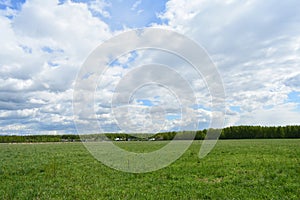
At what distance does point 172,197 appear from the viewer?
36.7ft

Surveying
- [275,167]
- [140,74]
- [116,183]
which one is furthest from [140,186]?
[140,74]

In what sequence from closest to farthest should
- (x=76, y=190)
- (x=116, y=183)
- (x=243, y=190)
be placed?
(x=243, y=190), (x=76, y=190), (x=116, y=183)

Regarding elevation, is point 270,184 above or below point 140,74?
below

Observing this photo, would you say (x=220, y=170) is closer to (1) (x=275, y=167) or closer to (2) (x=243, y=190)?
(1) (x=275, y=167)

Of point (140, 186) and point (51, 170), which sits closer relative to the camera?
point (140, 186)

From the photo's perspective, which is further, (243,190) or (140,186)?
(140,186)

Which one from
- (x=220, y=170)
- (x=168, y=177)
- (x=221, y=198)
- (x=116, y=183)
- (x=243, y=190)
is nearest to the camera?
(x=221, y=198)

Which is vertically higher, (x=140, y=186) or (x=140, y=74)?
(x=140, y=74)

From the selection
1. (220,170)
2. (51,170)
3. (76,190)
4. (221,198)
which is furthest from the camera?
(51,170)

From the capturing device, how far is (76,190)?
1270cm

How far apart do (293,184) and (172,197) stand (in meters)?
5.96

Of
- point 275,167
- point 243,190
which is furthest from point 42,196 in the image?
point 275,167

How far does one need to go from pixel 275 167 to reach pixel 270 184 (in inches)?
177

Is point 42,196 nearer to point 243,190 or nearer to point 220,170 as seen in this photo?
point 243,190
